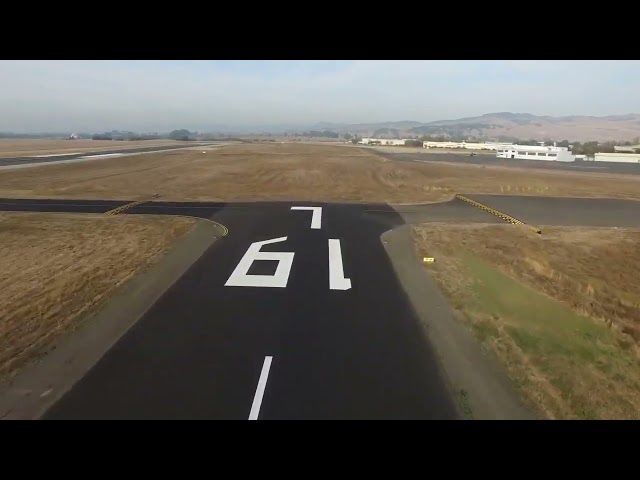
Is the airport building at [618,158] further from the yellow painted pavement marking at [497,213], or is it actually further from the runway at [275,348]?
the runway at [275,348]

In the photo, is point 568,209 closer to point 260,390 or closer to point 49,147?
point 260,390

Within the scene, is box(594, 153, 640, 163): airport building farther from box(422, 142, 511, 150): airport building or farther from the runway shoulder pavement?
the runway shoulder pavement

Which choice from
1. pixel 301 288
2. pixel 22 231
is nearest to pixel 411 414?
pixel 301 288

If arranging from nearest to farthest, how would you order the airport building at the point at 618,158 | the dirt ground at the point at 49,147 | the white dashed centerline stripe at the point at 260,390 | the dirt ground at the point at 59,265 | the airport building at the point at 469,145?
the white dashed centerline stripe at the point at 260,390 → the dirt ground at the point at 59,265 → the airport building at the point at 618,158 → the dirt ground at the point at 49,147 → the airport building at the point at 469,145

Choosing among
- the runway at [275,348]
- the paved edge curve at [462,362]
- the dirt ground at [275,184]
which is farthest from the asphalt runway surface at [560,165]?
the paved edge curve at [462,362]
